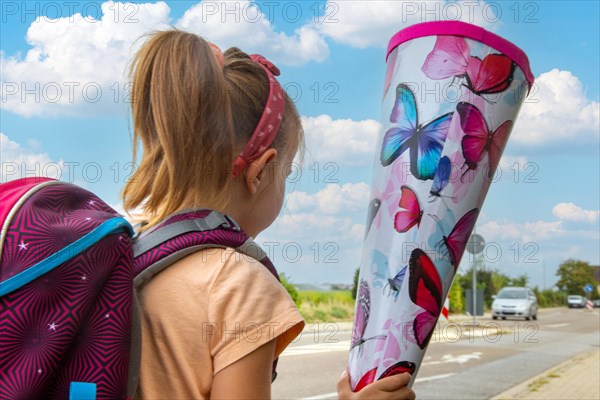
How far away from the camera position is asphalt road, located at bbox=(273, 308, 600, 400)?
901 centimetres

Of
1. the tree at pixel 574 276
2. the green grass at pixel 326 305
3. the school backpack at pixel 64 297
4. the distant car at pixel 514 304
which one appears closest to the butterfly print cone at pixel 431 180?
the school backpack at pixel 64 297

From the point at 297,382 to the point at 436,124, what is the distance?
794 cm

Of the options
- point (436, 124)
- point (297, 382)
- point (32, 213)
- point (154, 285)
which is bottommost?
point (297, 382)

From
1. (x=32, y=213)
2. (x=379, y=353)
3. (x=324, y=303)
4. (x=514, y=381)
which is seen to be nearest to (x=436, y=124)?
(x=379, y=353)

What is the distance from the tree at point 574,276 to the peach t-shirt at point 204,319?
8459 centimetres

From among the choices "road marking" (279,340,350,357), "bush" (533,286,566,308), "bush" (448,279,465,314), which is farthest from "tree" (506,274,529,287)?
"road marking" (279,340,350,357)

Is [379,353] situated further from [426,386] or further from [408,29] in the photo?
[426,386]

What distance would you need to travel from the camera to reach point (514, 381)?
10.3 meters

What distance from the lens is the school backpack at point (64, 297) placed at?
49.8 inches

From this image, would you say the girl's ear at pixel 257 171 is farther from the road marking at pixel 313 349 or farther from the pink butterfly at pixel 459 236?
the road marking at pixel 313 349

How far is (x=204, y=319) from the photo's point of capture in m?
1.42

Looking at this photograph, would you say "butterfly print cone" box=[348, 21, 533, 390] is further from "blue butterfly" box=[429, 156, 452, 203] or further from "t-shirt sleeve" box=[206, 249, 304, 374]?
"t-shirt sleeve" box=[206, 249, 304, 374]

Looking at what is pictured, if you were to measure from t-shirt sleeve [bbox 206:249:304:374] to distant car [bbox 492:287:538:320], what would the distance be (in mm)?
28646

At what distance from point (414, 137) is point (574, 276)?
86.3 metres
